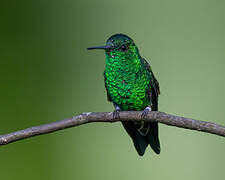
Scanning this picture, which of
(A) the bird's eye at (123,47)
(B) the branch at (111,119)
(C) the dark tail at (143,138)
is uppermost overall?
(A) the bird's eye at (123,47)

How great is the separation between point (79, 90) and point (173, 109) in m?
0.80

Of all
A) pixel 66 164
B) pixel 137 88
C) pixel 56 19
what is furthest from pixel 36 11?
pixel 137 88

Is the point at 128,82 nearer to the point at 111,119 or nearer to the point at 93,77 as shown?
the point at 111,119

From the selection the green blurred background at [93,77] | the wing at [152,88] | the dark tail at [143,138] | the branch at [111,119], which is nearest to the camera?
the branch at [111,119]

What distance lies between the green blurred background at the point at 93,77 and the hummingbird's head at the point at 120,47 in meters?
0.98

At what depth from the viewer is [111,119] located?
4.80 feet

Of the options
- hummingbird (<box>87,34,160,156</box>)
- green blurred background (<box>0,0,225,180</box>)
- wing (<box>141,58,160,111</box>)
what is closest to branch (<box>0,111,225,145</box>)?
hummingbird (<box>87,34,160,156</box>)

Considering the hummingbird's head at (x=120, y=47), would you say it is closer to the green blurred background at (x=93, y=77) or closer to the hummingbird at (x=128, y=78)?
the hummingbird at (x=128, y=78)

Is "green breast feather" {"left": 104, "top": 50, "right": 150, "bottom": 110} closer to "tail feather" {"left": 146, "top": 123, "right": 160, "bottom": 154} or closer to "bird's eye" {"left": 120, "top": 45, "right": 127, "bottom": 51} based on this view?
"bird's eye" {"left": 120, "top": 45, "right": 127, "bottom": 51}

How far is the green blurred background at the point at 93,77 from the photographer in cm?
254

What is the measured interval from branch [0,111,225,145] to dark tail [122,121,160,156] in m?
0.39

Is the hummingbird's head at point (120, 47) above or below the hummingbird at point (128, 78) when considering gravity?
above

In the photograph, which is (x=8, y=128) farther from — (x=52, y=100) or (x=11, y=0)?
(x=11, y=0)

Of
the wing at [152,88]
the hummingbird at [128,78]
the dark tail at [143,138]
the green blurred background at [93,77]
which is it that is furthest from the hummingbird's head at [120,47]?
the green blurred background at [93,77]
